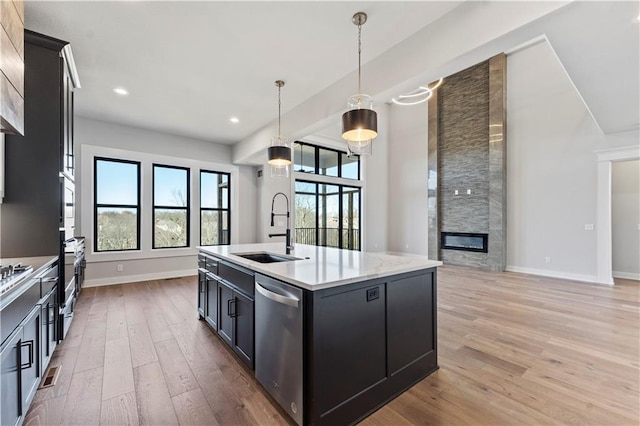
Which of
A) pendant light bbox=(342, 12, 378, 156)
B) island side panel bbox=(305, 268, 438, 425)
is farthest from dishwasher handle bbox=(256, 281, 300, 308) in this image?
pendant light bbox=(342, 12, 378, 156)

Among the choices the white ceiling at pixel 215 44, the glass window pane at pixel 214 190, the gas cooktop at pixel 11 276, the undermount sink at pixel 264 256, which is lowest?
the undermount sink at pixel 264 256

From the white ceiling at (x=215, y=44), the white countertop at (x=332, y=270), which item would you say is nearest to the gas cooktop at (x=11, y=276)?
the white countertop at (x=332, y=270)

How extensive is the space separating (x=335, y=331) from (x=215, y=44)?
290 cm

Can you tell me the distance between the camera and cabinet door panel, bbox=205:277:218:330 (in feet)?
9.43

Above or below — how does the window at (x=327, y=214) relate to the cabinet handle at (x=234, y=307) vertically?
above

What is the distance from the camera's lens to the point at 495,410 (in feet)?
5.96

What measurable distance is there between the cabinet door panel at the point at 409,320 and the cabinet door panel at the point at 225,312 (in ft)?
4.57

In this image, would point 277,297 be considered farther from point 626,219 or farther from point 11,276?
point 626,219

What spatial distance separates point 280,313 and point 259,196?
5137 mm

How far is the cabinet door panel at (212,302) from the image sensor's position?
2873 millimetres

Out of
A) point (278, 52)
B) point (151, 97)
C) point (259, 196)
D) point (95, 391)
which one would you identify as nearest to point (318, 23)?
point (278, 52)

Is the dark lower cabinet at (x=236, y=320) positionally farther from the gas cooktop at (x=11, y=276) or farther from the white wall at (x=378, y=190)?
the white wall at (x=378, y=190)

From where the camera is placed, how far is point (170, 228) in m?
5.89

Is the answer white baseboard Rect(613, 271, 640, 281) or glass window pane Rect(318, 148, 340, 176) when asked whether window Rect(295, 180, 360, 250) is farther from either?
white baseboard Rect(613, 271, 640, 281)
